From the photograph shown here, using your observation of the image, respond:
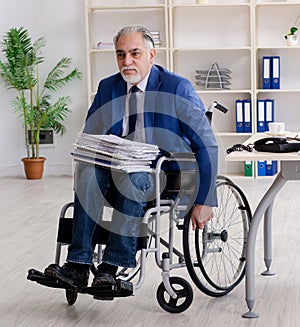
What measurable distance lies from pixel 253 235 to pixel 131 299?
62 cm

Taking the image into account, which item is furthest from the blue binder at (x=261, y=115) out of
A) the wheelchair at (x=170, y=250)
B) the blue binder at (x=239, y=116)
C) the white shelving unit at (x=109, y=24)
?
the wheelchair at (x=170, y=250)

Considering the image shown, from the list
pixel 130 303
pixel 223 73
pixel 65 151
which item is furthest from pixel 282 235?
pixel 65 151

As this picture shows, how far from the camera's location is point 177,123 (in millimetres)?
3234

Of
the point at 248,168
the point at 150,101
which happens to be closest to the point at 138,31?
the point at 150,101

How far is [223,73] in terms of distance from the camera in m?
6.86

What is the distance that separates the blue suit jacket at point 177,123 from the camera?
3.18m

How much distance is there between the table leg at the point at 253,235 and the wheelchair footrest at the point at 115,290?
459 mm

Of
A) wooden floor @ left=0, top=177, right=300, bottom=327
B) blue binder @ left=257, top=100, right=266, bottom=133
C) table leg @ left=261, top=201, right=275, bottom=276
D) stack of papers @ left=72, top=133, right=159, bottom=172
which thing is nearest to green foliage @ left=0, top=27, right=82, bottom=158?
blue binder @ left=257, top=100, right=266, bottom=133

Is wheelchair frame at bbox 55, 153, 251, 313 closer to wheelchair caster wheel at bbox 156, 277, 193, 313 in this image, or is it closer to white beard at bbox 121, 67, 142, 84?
wheelchair caster wheel at bbox 156, 277, 193, 313

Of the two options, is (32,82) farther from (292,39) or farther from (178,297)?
(178,297)

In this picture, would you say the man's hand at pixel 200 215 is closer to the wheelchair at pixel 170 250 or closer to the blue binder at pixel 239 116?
the wheelchair at pixel 170 250

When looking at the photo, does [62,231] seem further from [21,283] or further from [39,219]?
[39,219]

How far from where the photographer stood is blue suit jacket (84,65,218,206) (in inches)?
125

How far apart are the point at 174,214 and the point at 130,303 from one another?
0.44m
